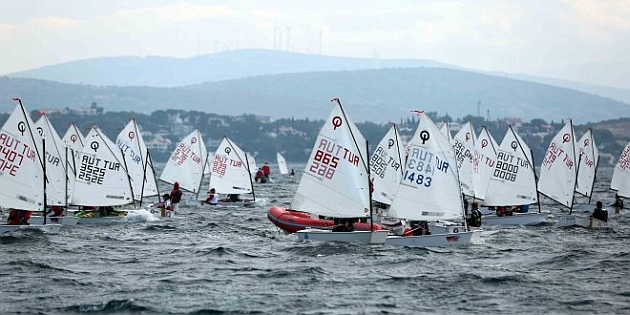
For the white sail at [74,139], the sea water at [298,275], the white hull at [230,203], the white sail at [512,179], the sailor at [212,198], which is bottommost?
the sea water at [298,275]

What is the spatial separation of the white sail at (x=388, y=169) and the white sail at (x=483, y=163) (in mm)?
6296

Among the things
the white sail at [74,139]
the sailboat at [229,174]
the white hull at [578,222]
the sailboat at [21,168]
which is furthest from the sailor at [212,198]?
Result: the sailboat at [21,168]

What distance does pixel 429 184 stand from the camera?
4081 centimetres

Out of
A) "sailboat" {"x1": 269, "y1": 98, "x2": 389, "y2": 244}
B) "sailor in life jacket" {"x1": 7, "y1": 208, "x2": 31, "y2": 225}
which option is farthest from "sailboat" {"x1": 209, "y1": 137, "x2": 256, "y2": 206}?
"sailboat" {"x1": 269, "y1": 98, "x2": 389, "y2": 244}

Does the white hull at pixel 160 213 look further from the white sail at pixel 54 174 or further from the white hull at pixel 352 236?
the white hull at pixel 352 236

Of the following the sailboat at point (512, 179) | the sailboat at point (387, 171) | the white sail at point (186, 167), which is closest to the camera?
the sailboat at point (387, 171)

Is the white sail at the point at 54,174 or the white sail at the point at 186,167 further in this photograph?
the white sail at the point at 186,167

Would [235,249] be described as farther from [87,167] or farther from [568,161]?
[568,161]

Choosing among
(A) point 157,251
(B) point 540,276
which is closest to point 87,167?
(A) point 157,251

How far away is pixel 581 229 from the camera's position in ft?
166

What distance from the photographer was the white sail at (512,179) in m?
54.5

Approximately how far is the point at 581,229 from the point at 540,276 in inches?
693

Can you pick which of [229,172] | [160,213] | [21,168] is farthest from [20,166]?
[229,172]

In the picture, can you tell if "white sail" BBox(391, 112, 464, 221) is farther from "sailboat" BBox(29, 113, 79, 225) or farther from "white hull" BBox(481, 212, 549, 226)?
"sailboat" BBox(29, 113, 79, 225)
